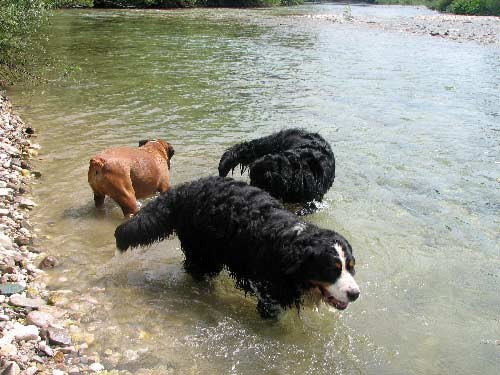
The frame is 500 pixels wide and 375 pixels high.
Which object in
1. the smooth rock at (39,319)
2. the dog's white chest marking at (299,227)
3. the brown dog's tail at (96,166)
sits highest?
the brown dog's tail at (96,166)

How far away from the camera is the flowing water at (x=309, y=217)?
13.0 feet

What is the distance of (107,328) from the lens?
13.1 feet

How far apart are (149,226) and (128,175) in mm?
1114

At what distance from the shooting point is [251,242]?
13.9 ft

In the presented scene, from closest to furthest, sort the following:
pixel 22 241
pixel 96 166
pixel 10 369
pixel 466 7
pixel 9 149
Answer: pixel 10 369
pixel 22 241
pixel 96 166
pixel 9 149
pixel 466 7

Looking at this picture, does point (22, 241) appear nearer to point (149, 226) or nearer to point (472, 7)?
point (149, 226)

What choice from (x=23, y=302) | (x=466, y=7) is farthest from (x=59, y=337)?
(x=466, y=7)

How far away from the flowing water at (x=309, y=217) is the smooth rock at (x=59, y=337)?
0.47ft

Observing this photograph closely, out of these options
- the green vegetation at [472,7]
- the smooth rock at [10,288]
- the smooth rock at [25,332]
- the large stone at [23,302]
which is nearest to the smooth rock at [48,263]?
the smooth rock at [10,288]

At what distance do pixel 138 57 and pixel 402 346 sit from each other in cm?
1441

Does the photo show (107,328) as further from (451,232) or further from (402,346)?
(451,232)

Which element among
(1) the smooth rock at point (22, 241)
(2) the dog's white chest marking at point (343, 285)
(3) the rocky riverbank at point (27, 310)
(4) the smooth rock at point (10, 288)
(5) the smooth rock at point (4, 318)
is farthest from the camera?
(1) the smooth rock at point (22, 241)

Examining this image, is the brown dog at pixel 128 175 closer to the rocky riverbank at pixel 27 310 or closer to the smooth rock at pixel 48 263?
the rocky riverbank at pixel 27 310

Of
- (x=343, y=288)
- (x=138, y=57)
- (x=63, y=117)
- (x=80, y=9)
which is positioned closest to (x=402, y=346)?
(x=343, y=288)
